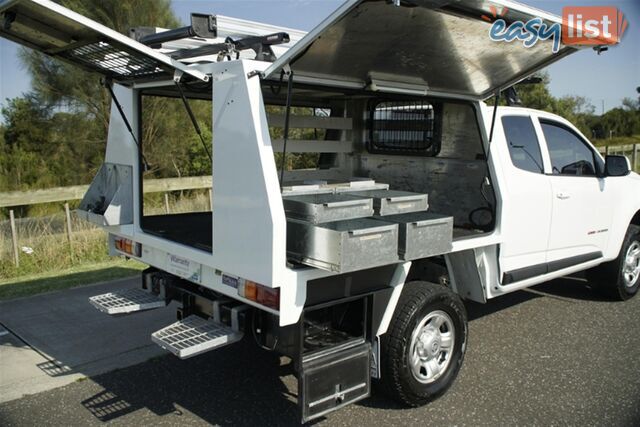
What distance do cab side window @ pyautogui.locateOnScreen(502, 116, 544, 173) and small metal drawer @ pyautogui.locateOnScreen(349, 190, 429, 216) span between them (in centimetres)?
130

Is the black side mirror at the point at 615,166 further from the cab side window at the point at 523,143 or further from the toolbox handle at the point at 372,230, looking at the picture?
the toolbox handle at the point at 372,230

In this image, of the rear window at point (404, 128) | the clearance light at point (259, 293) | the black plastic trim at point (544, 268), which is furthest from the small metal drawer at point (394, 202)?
the rear window at point (404, 128)

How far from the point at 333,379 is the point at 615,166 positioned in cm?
388

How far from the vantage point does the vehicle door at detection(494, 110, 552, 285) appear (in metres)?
4.65

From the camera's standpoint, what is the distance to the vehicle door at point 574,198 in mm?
5168

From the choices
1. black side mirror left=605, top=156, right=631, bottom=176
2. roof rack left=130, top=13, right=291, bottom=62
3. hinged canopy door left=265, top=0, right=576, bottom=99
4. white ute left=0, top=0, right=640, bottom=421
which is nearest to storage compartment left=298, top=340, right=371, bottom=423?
white ute left=0, top=0, right=640, bottom=421

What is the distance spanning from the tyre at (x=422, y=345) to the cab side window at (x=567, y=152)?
6.50ft

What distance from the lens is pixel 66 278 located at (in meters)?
6.89

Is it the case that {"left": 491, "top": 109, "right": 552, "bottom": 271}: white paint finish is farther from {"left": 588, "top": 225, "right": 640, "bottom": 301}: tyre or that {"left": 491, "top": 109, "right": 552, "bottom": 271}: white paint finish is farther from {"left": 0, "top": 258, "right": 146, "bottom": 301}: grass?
{"left": 0, "top": 258, "right": 146, "bottom": 301}: grass

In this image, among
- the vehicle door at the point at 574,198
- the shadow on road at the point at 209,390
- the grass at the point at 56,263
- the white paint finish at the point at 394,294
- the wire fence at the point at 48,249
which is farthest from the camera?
the wire fence at the point at 48,249

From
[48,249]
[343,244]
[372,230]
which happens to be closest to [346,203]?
[372,230]

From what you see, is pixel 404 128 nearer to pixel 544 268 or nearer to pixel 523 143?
pixel 523 143

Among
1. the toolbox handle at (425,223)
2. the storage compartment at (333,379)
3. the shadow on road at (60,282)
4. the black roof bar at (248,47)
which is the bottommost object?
the shadow on road at (60,282)

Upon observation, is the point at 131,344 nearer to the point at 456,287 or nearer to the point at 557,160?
the point at 456,287
